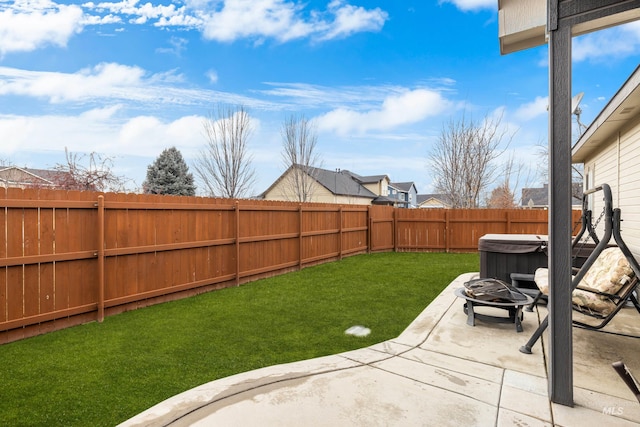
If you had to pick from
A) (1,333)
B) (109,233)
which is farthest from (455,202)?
(1,333)

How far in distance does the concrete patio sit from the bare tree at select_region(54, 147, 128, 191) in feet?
45.8

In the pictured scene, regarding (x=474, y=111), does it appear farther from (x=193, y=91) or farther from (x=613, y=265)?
(x=613, y=265)

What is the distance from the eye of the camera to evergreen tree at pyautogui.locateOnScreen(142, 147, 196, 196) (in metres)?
19.0

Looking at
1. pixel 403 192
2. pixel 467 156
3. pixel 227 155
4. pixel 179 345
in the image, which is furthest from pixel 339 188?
pixel 179 345

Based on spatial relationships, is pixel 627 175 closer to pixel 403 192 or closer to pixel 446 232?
pixel 446 232

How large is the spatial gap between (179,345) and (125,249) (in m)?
1.95

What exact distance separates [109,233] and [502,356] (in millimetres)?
4797

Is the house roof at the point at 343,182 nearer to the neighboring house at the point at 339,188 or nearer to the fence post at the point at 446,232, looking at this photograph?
the neighboring house at the point at 339,188

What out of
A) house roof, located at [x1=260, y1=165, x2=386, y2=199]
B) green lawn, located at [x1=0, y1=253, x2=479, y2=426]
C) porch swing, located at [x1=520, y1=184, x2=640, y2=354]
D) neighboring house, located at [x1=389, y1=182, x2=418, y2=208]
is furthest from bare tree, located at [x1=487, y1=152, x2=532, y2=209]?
neighboring house, located at [x1=389, y1=182, x2=418, y2=208]

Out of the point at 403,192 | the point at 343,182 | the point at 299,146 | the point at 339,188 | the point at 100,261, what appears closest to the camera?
the point at 100,261

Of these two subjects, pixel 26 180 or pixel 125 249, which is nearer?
pixel 125 249

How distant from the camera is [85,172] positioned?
13.7 metres

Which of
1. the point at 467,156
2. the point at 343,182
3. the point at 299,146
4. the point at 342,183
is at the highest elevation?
the point at 299,146

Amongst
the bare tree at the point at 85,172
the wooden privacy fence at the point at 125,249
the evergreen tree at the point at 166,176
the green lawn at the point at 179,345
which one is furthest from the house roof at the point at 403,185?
the green lawn at the point at 179,345
